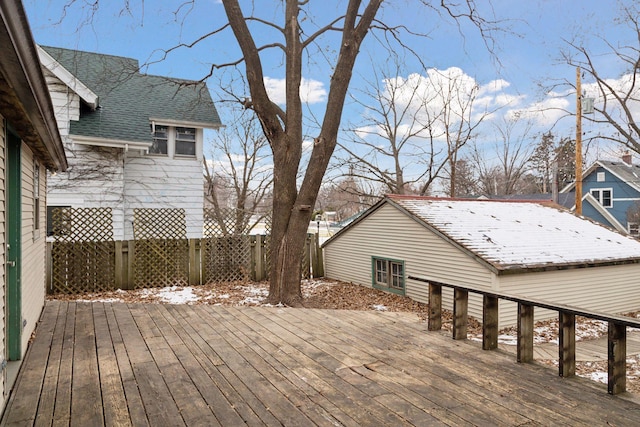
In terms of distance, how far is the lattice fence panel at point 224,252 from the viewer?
32.4ft

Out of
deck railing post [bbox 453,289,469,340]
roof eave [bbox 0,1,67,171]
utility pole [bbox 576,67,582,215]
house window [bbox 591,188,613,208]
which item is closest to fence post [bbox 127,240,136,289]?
roof eave [bbox 0,1,67,171]

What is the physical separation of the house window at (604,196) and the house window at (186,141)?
2598cm

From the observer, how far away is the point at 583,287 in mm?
8984

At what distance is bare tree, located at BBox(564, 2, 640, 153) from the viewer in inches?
616

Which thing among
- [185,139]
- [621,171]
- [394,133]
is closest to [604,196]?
[621,171]

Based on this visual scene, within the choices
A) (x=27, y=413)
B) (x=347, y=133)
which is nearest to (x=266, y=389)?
(x=27, y=413)

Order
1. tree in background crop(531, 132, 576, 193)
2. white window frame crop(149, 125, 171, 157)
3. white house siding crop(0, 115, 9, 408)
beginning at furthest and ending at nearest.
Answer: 1. tree in background crop(531, 132, 576, 193)
2. white window frame crop(149, 125, 171, 157)
3. white house siding crop(0, 115, 9, 408)

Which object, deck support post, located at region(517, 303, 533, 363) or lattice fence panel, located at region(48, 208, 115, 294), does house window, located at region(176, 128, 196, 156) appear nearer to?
lattice fence panel, located at region(48, 208, 115, 294)

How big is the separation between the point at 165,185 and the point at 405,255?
7003 mm

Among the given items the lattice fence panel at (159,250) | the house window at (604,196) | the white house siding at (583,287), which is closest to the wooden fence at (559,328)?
the white house siding at (583,287)

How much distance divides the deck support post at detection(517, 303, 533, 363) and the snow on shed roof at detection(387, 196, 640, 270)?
4391mm

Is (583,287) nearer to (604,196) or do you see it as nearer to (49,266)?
(49,266)

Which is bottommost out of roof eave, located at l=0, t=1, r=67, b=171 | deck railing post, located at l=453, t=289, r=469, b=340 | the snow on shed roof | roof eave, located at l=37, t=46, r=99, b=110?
deck railing post, located at l=453, t=289, r=469, b=340

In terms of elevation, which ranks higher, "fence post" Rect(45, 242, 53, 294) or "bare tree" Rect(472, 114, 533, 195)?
"bare tree" Rect(472, 114, 533, 195)
